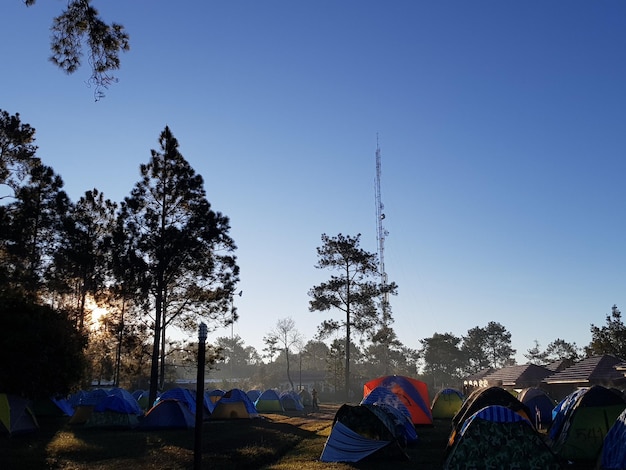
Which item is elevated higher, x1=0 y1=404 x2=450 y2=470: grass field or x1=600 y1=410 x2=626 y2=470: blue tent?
x1=600 y1=410 x2=626 y2=470: blue tent

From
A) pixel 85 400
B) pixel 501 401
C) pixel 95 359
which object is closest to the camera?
pixel 501 401

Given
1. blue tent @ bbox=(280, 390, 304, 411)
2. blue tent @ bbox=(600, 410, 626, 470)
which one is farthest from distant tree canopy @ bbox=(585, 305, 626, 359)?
blue tent @ bbox=(600, 410, 626, 470)

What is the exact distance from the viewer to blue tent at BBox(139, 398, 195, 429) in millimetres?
23266

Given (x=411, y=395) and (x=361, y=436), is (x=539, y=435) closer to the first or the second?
(x=361, y=436)

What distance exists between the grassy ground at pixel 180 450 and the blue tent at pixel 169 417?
89 cm

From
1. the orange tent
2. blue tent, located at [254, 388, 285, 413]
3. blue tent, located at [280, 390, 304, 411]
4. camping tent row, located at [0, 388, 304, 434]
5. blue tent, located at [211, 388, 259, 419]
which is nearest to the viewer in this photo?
camping tent row, located at [0, 388, 304, 434]

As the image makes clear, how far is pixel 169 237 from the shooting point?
101ft

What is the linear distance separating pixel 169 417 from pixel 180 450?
24.0 ft

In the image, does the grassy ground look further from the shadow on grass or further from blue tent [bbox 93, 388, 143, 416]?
blue tent [bbox 93, 388, 143, 416]

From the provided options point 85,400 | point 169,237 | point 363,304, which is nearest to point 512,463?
point 169,237

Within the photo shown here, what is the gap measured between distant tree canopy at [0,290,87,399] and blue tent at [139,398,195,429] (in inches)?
158

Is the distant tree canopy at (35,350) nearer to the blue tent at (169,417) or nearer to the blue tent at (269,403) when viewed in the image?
the blue tent at (169,417)

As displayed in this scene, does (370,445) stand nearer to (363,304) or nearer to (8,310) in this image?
(8,310)

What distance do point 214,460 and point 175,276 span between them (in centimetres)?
1825
